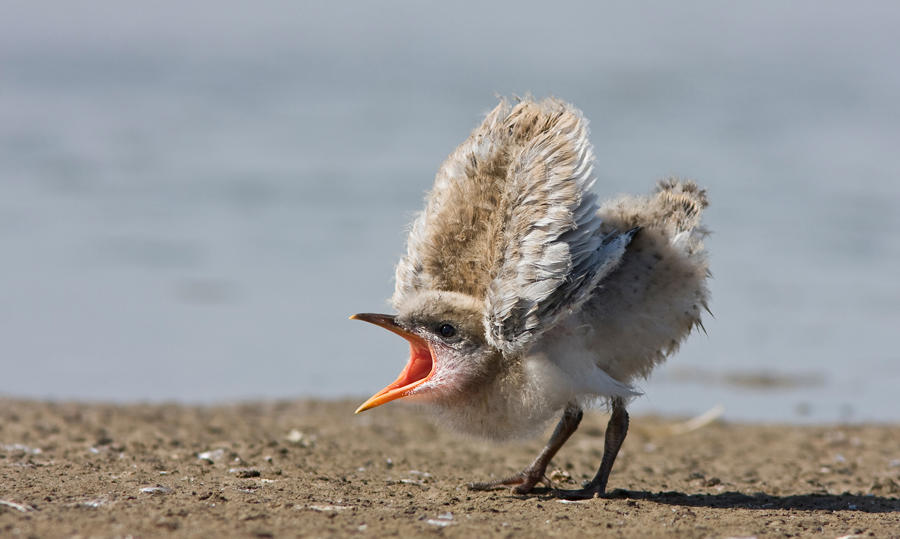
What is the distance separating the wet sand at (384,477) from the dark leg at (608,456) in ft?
0.43

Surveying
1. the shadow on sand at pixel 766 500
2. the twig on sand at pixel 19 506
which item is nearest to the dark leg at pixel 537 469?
the shadow on sand at pixel 766 500

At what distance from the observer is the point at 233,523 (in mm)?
3539

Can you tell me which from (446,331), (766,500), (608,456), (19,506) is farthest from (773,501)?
(19,506)

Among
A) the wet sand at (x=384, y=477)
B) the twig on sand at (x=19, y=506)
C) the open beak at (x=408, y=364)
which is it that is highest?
the open beak at (x=408, y=364)

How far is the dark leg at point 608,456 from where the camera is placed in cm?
465

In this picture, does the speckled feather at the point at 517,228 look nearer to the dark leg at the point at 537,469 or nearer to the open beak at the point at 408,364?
the open beak at the point at 408,364

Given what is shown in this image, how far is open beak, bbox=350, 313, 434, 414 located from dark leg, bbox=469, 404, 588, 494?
79cm

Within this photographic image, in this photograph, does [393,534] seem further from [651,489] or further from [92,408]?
[92,408]

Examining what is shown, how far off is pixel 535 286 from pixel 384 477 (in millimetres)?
1815

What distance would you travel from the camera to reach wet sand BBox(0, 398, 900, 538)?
368 centimetres

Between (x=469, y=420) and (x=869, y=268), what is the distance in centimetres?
892

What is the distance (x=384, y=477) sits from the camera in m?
5.15

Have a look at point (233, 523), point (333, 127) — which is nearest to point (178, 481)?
point (233, 523)

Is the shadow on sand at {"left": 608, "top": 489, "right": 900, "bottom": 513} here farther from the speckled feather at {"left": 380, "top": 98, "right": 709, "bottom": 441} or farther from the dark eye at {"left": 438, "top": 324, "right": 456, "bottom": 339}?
the dark eye at {"left": 438, "top": 324, "right": 456, "bottom": 339}
